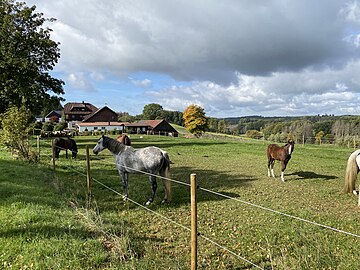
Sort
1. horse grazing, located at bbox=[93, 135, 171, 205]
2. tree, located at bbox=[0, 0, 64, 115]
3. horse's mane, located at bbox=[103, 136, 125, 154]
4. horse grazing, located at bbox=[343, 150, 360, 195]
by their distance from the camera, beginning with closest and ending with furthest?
horse grazing, located at bbox=[93, 135, 171, 205]
horse's mane, located at bbox=[103, 136, 125, 154]
horse grazing, located at bbox=[343, 150, 360, 195]
tree, located at bbox=[0, 0, 64, 115]

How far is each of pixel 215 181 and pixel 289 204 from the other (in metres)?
3.58

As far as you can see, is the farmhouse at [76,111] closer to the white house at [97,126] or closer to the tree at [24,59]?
the white house at [97,126]

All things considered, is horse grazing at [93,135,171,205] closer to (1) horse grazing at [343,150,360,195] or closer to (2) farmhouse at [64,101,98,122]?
(1) horse grazing at [343,150,360,195]

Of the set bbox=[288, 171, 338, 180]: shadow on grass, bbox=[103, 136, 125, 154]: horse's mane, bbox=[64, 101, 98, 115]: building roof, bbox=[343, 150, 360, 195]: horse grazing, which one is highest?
bbox=[64, 101, 98, 115]: building roof

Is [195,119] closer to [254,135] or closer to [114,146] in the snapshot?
[254,135]

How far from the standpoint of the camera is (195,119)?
59.9 m

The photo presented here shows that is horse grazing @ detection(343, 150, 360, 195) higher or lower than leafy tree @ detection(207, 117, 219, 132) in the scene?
lower

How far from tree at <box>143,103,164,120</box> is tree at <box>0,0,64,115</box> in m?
80.9

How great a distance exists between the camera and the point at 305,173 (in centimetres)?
1305

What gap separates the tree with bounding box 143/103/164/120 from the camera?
106 meters

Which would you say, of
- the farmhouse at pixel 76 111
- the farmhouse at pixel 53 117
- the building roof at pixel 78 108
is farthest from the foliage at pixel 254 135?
the farmhouse at pixel 53 117

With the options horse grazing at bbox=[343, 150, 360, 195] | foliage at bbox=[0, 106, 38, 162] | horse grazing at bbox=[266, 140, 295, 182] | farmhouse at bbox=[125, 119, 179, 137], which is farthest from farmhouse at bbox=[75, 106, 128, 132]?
horse grazing at bbox=[343, 150, 360, 195]

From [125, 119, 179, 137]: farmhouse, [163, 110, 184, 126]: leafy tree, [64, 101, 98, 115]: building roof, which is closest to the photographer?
[125, 119, 179, 137]: farmhouse

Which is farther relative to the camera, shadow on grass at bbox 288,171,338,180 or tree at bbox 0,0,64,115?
tree at bbox 0,0,64,115
